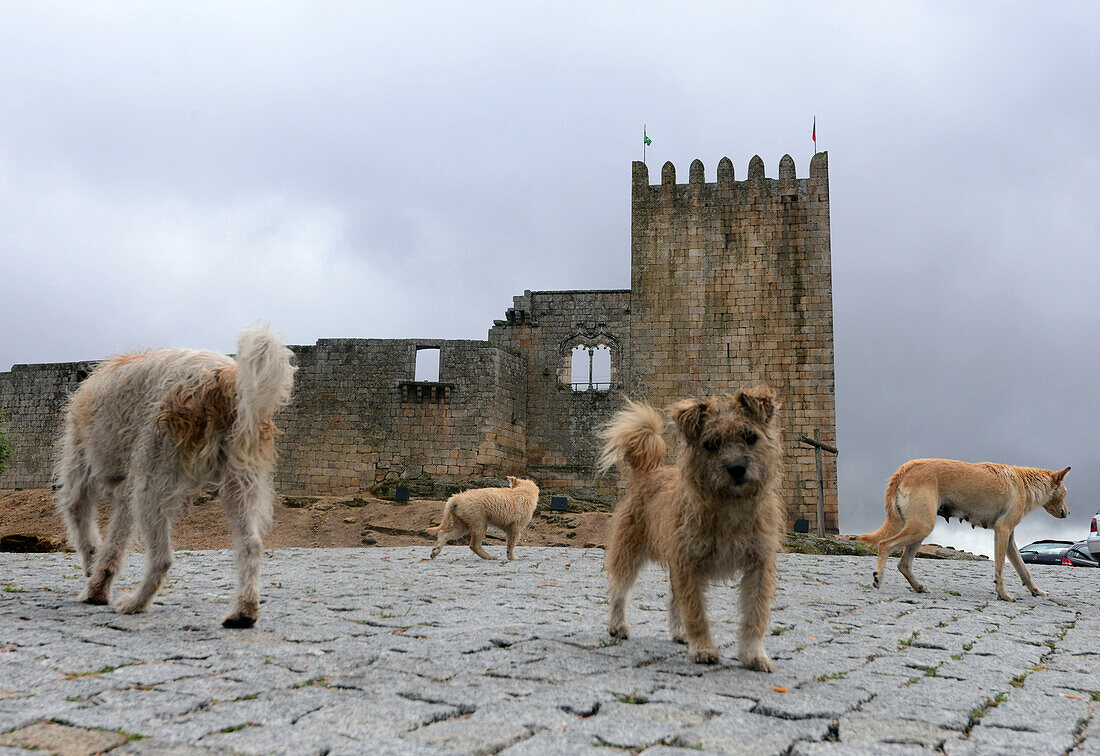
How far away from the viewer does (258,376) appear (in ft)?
14.9

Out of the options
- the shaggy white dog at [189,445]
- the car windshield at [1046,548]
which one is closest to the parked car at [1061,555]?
the car windshield at [1046,548]

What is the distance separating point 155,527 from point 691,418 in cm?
313

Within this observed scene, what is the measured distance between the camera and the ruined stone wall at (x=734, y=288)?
22906 millimetres

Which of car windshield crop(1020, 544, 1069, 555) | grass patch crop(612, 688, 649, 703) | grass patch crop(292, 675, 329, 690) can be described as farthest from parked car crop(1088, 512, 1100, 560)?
grass patch crop(292, 675, 329, 690)

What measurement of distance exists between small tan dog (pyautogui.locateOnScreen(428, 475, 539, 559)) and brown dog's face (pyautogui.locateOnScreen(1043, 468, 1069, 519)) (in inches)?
237

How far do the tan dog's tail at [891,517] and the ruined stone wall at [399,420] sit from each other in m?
15.6

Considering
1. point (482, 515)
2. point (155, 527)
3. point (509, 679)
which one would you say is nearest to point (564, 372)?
point (482, 515)

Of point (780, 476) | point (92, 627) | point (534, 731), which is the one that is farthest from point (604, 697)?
Result: point (92, 627)

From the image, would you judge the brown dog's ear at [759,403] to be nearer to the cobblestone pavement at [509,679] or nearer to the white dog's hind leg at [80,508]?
the cobblestone pavement at [509,679]

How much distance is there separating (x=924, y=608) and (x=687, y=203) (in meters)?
18.7

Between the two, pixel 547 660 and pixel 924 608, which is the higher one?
pixel 547 660

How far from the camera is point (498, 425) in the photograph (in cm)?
2389

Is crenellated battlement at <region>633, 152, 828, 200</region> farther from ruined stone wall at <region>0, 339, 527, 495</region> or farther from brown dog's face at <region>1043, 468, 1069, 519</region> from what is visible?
brown dog's face at <region>1043, 468, 1069, 519</region>

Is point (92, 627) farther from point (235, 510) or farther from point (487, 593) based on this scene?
point (487, 593)
